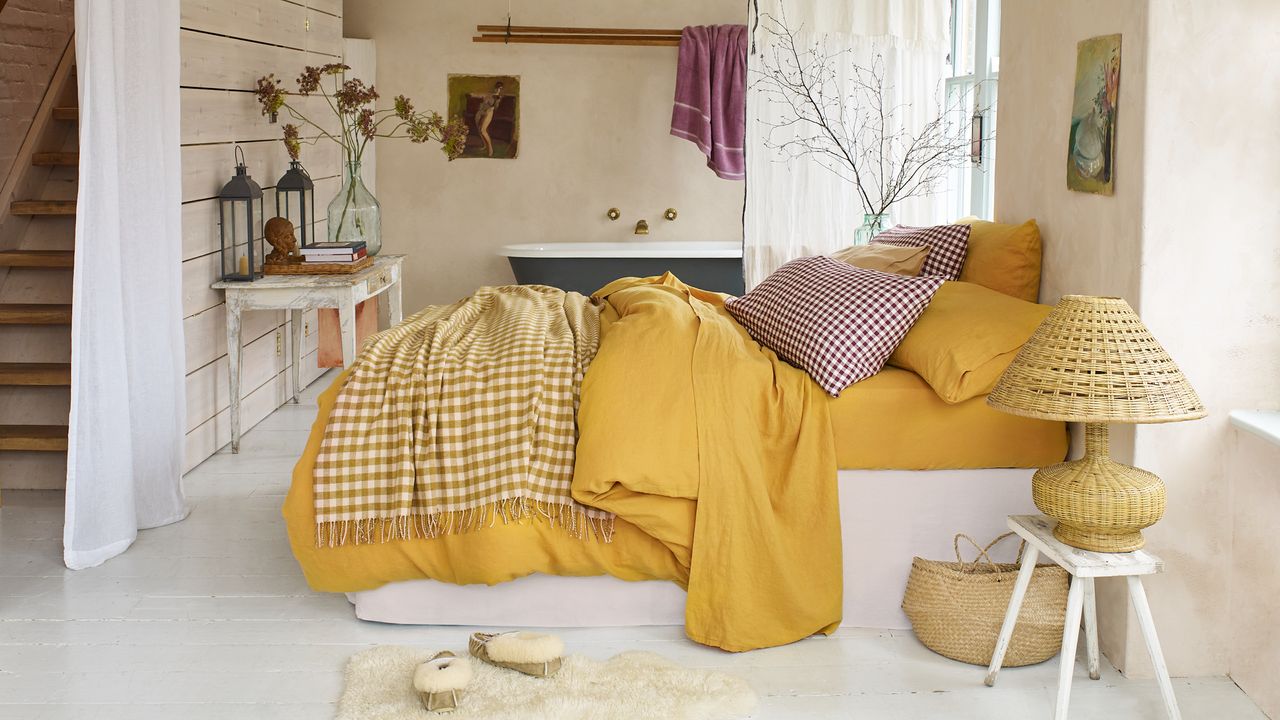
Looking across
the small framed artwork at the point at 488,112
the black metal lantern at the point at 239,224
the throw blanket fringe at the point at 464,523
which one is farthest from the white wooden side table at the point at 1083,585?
the small framed artwork at the point at 488,112

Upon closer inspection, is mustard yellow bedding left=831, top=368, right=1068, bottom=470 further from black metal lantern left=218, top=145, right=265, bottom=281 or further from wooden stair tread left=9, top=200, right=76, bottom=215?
wooden stair tread left=9, top=200, right=76, bottom=215

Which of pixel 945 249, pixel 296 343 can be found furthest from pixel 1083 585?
pixel 296 343

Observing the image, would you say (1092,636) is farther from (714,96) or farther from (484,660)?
(714,96)

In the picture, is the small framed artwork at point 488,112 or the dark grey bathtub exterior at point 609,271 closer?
the dark grey bathtub exterior at point 609,271

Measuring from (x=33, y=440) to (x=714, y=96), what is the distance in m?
4.14

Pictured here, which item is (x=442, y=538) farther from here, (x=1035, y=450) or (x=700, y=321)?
(x=1035, y=450)

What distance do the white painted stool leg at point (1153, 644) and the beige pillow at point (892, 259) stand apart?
1402mm

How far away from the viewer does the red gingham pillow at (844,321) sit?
9.47 ft

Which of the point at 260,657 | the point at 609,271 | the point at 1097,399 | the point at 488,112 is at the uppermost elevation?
the point at 488,112

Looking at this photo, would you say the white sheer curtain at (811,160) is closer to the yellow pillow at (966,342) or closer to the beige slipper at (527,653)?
the yellow pillow at (966,342)

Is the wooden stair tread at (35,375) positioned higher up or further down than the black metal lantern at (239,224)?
further down

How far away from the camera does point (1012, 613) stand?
8.38 feet

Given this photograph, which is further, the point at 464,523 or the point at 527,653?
the point at 464,523

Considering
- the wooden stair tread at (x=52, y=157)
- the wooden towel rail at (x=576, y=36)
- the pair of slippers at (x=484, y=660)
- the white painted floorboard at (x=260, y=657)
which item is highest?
the wooden towel rail at (x=576, y=36)
